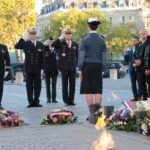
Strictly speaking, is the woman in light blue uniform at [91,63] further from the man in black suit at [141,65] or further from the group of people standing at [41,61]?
the group of people standing at [41,61]

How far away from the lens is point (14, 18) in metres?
88.1

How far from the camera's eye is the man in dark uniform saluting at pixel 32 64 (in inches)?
650

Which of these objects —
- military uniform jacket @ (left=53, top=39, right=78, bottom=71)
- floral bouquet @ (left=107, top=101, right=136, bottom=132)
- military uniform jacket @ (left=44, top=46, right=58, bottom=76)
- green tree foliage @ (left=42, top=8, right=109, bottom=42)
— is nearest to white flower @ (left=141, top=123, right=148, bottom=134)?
floral bouquet @ (left=107, top=101, right=136, bottom=132)

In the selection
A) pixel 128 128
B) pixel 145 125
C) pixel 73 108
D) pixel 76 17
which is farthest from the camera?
pixel 76 17

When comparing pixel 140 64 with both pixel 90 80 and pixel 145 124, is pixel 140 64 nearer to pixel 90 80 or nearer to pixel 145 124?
pixel 90 80

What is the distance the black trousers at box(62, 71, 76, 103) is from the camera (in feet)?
54.5

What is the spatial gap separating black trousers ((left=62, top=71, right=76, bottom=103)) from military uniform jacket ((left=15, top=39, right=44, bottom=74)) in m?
0.68

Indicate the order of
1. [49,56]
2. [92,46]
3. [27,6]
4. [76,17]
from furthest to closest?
1. [76,17]
2. [27,6]
3. [49,56]
4. [92,46]

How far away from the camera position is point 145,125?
9406 millimetres

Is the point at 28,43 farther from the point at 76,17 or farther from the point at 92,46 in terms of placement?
the point at 76,17

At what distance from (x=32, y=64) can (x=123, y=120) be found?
6.60m

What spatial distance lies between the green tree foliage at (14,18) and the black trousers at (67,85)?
6800 cm

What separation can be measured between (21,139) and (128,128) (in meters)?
1.71

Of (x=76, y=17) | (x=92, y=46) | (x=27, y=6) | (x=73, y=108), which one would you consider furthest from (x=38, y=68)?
(x=76, y=17)
